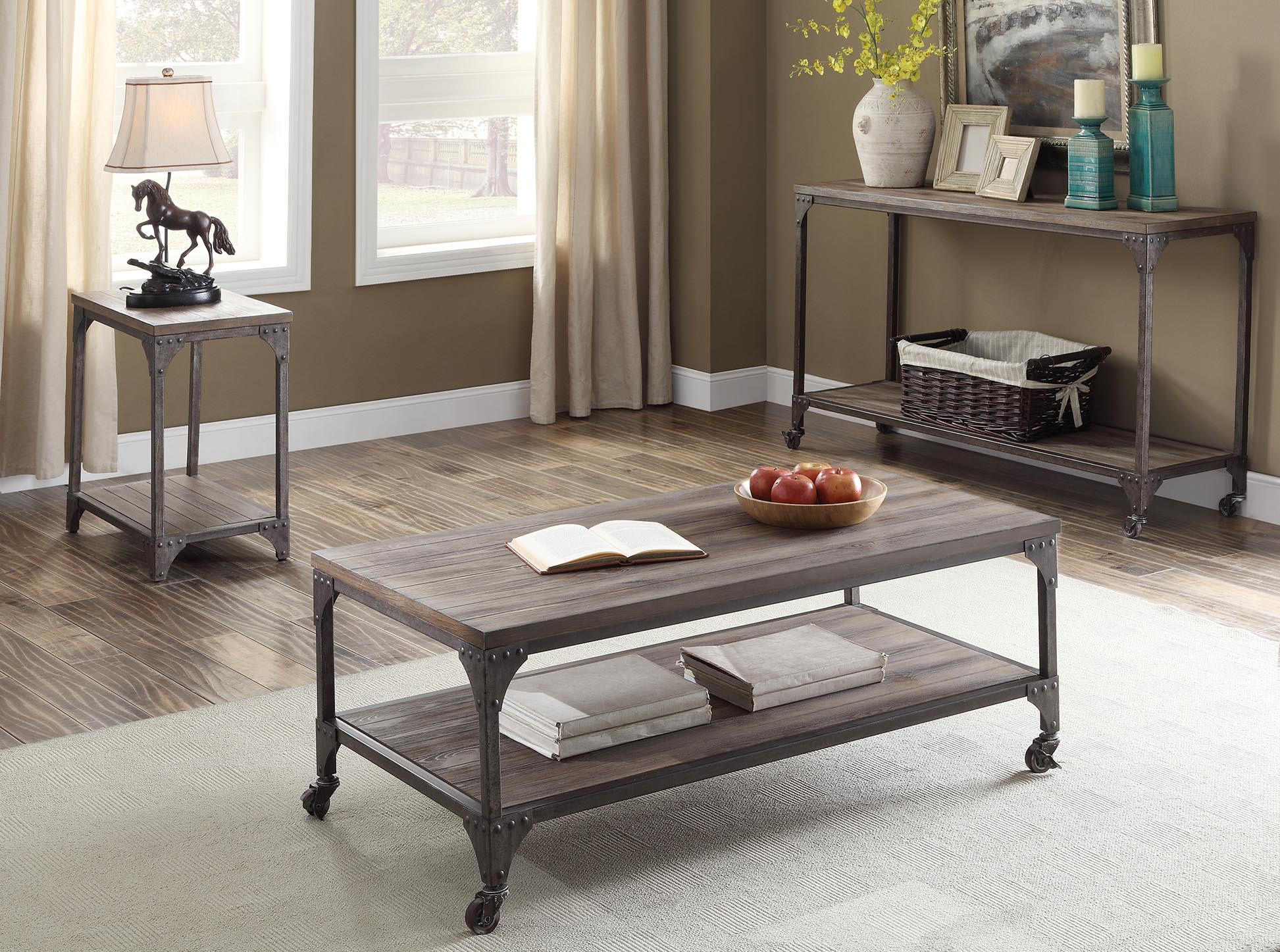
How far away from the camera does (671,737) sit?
9.04 feet

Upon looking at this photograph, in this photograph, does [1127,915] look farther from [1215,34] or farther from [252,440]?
[252,440]

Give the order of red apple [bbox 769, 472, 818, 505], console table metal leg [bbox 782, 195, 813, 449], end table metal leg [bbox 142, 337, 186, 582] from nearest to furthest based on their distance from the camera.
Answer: red apple [bbox 769, 472, 818, 505], end table metal leg [bbox 142, 337, 186, 582], console table metal leg [bbox 782, 195, 813, 449]

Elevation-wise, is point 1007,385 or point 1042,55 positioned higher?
point 1042,55

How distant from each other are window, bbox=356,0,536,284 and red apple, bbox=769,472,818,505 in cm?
309

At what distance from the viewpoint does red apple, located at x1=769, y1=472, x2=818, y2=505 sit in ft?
9.60

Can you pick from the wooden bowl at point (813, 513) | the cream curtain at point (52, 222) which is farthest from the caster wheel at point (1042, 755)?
the cream curtain at point (52, 222)

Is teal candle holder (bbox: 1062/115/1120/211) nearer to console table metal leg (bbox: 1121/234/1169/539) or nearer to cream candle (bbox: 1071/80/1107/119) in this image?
cream candle (bbox: 1071/80/1107/119)

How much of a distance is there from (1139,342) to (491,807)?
2868 millimetres

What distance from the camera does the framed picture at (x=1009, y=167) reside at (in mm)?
5051

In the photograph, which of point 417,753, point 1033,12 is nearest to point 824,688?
point 417,753

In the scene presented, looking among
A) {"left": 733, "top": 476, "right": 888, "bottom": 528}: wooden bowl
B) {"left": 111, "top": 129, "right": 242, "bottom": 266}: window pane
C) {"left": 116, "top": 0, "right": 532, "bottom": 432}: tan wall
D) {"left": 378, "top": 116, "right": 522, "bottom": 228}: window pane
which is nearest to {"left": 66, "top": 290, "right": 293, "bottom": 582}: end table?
{"left": 116, "top": 0, "right": 532, "bottom": 432}: tan wall

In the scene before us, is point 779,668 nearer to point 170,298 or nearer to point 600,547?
point 600,547

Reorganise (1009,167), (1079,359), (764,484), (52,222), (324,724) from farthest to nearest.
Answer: (1009,167) → (1079,359) → (52,222) → (764,484) → (324,724)

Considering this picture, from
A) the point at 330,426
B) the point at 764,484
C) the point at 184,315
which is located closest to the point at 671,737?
the point at 764,484
